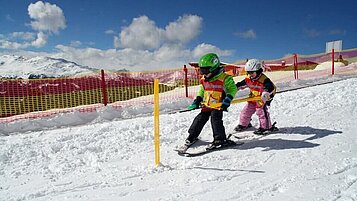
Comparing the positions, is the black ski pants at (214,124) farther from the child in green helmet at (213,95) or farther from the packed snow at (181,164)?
the packed snow at (181,164)

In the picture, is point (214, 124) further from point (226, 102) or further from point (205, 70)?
point (205, 70)

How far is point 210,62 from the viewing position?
4.80 meters

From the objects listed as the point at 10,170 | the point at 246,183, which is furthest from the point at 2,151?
the point at 246,183

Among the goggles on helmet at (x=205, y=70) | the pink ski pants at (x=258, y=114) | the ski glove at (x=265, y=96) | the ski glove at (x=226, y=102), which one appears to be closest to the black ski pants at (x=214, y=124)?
the ski glove at (x=226, y=102)

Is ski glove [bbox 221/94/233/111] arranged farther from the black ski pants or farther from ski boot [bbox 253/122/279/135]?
ski boot [bbox 253/122/279/135]

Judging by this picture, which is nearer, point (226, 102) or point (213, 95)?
point (226, 102)

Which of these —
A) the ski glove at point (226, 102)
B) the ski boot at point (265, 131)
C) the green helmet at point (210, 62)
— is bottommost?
the ski boot at point (265, 131)

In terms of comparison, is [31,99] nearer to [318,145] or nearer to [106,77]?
[106,77]

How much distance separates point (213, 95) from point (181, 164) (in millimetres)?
1387

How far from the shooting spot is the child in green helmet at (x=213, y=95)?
15.9 ft

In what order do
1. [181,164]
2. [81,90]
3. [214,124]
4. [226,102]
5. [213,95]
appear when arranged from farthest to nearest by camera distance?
[81,90] → [213,95] → [214,124] → [226,102] → [181,164]

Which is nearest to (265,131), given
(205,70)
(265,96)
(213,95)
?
(265,96)

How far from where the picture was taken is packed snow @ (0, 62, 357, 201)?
3.43 m

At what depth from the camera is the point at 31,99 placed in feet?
35.2
